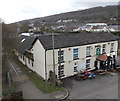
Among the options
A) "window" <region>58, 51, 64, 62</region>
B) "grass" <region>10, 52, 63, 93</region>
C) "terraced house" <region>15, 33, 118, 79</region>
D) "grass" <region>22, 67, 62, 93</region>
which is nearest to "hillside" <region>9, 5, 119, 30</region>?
"terraced house" <region>15, 33, 118, 79</region>

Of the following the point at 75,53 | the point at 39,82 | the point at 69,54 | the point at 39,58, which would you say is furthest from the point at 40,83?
the point at 75,53

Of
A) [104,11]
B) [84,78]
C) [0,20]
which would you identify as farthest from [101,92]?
[104,11]

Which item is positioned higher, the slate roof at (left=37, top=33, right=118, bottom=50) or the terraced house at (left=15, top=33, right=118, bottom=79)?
the slate roof at (left=37, top=33, right=118, bottom=50)

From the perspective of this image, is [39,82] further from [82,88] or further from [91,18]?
[91,18]

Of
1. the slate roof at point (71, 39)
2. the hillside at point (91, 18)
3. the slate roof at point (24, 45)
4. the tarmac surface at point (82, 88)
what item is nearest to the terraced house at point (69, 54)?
the slate roof at point (71, 39)

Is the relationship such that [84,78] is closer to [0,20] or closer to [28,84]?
[28,84]

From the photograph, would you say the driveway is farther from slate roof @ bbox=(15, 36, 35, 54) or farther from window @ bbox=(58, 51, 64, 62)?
slate roof @ bbox=(15, 36, 35, 54)

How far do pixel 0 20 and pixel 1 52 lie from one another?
4009mm

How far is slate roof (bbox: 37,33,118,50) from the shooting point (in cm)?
1957

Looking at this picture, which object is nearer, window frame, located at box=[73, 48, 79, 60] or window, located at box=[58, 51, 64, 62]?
window, located at box=[58, 51, 64, 62]

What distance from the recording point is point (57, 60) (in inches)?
774

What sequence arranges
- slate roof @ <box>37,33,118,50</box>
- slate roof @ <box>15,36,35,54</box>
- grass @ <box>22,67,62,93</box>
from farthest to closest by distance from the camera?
slate roof @ <box>15,36,35,54</box> < slate roof @ <box>37,33,118,50</box> < grass @ <box>22,67,62,93</box>

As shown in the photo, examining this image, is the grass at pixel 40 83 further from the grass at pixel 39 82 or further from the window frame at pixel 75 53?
the window frame at pixel 75 53

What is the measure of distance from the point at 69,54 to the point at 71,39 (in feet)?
7.84
